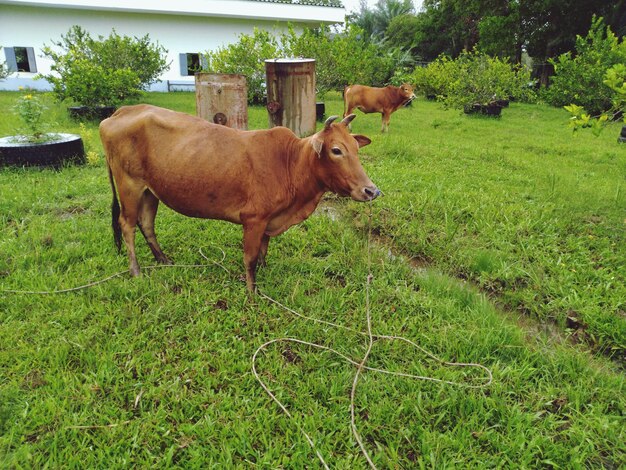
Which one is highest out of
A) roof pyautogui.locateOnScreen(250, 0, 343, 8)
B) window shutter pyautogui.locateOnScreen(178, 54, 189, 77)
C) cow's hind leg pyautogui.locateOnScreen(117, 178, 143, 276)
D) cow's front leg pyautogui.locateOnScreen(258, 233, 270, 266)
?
roof pyautogui.locateOnScreen(250, 0, 343, 8)

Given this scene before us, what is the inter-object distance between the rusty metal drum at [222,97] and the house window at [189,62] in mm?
16489

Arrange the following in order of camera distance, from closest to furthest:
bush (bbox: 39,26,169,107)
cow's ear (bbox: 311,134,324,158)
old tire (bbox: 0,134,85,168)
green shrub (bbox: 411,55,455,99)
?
cow's ear (bbox: 311,134,324,158) < old tire (bbox: 0,134,85,168) < bush (bbox: 39,26,169,107) < green shrub (bbox: 411,55,455,99)

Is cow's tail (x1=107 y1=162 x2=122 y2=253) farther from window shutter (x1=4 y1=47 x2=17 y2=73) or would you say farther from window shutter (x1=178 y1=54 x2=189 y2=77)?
window shutter (x1=4 y1=47 x2=17 y2=73)

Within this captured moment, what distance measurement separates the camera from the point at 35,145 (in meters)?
5.71

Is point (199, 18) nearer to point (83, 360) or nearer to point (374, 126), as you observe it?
point (374, 126)

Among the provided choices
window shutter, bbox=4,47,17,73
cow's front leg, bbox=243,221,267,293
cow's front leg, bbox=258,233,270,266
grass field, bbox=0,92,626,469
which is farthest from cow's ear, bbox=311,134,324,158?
window shutter, bbox=4,47,17,73

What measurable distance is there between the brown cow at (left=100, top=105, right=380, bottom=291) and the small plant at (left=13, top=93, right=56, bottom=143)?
347 centimetres

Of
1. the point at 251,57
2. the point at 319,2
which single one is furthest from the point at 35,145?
the point at 319,2

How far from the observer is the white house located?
17531mm

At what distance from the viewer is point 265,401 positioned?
2.33m

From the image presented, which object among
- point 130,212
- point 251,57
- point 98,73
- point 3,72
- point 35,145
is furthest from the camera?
point 3,72

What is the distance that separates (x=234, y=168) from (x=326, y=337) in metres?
1.33

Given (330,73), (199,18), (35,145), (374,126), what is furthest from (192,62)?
(35,145)

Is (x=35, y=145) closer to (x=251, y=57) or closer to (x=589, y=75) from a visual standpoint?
(x=251, y=57)
